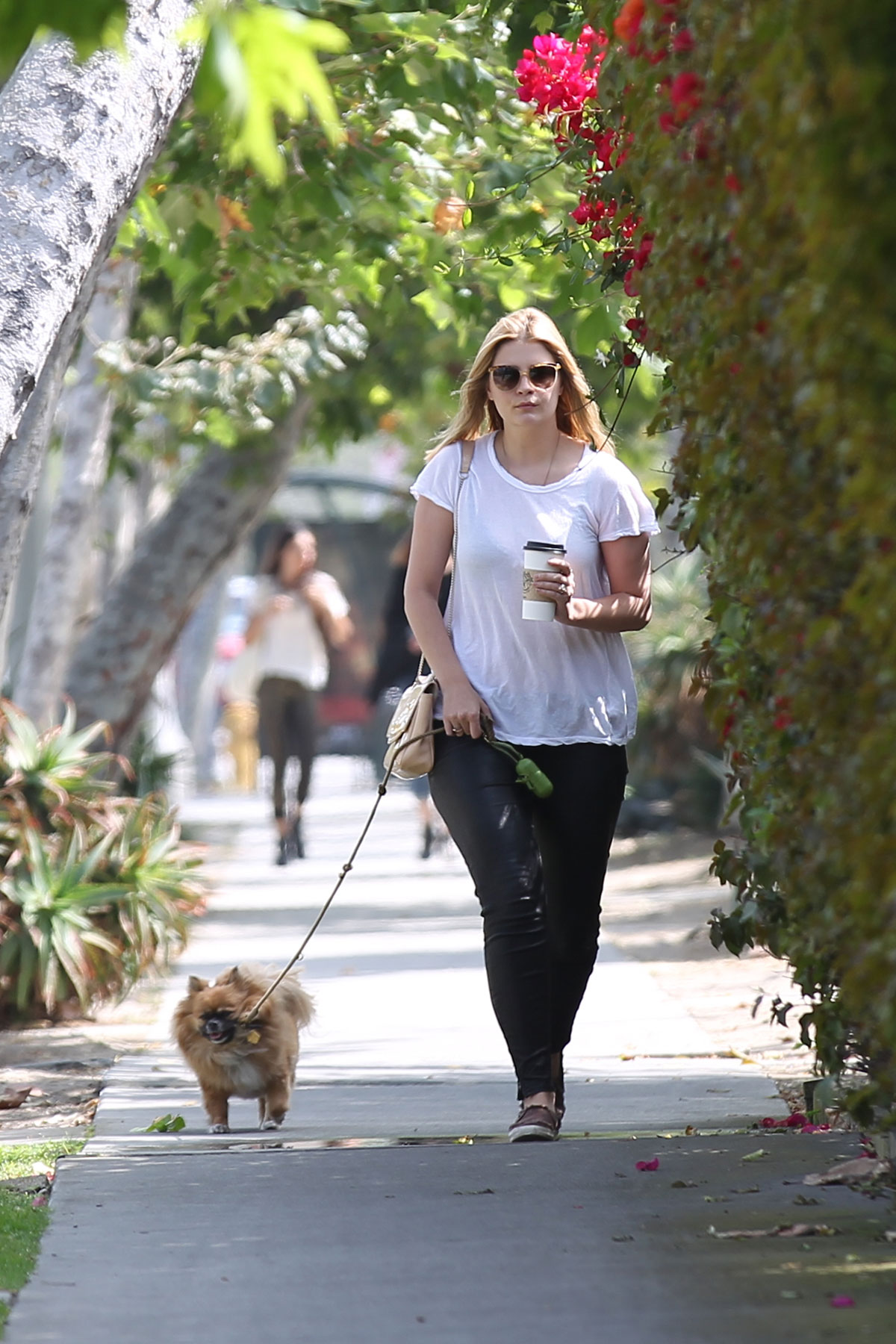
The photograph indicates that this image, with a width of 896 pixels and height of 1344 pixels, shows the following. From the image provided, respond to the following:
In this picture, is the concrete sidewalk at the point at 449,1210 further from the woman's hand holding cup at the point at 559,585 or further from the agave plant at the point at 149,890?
the woman's hand holding cup at the point at 559,585

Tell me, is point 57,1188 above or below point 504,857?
below

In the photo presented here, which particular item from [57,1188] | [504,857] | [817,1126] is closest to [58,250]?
[504,857]

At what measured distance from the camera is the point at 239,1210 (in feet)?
14.0

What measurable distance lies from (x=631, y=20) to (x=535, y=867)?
2136mm

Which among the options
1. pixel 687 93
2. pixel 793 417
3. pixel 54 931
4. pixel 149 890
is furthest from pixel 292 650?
pixel 793 417

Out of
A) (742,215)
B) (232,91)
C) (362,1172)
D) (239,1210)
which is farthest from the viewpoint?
(362,1172)

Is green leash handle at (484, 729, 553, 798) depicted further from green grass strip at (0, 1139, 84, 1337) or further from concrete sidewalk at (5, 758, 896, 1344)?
green grass strip at (0, 1139, 84, 1337)

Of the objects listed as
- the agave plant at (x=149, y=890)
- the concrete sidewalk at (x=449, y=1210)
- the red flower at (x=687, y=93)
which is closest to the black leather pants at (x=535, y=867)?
the concrete sidewalk at (x=449, y=1210)

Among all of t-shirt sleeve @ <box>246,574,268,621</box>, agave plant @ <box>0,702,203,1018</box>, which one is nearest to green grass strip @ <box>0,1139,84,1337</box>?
agave plant @ <box>0,702,203,1018</box>

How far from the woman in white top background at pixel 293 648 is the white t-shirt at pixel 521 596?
8076 mm

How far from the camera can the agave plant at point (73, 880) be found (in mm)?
7531

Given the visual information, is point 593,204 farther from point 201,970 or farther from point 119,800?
point 201,970

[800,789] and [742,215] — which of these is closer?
[742,215]

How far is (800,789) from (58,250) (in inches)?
104
